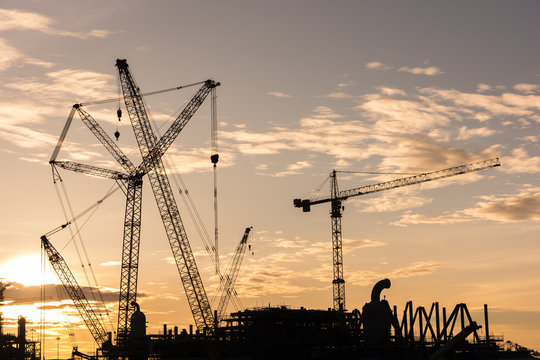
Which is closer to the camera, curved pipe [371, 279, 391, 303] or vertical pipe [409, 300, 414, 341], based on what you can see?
curved pipe [371, 279, 391, 303]

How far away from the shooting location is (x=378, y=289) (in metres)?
130

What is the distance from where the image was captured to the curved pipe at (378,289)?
12885 cm

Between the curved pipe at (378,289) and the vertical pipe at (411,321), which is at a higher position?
the curved pipe at (378,289)

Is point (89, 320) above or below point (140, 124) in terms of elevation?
below

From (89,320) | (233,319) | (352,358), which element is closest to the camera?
(352,358)

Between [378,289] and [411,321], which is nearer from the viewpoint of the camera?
[378,289]

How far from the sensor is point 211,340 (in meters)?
159

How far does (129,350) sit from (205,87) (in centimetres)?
6334

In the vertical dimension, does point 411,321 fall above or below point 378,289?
below

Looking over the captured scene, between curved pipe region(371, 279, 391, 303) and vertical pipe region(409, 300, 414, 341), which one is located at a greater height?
curved pipe region(371, 279, 391, 303)

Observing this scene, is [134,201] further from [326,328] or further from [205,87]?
[326,328]

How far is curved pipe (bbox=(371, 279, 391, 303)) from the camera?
12885cm

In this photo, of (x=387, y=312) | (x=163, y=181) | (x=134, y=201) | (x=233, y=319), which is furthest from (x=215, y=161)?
(x=387, y=312)

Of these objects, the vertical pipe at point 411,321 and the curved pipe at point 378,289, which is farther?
the vertical pipe at point 411,321
